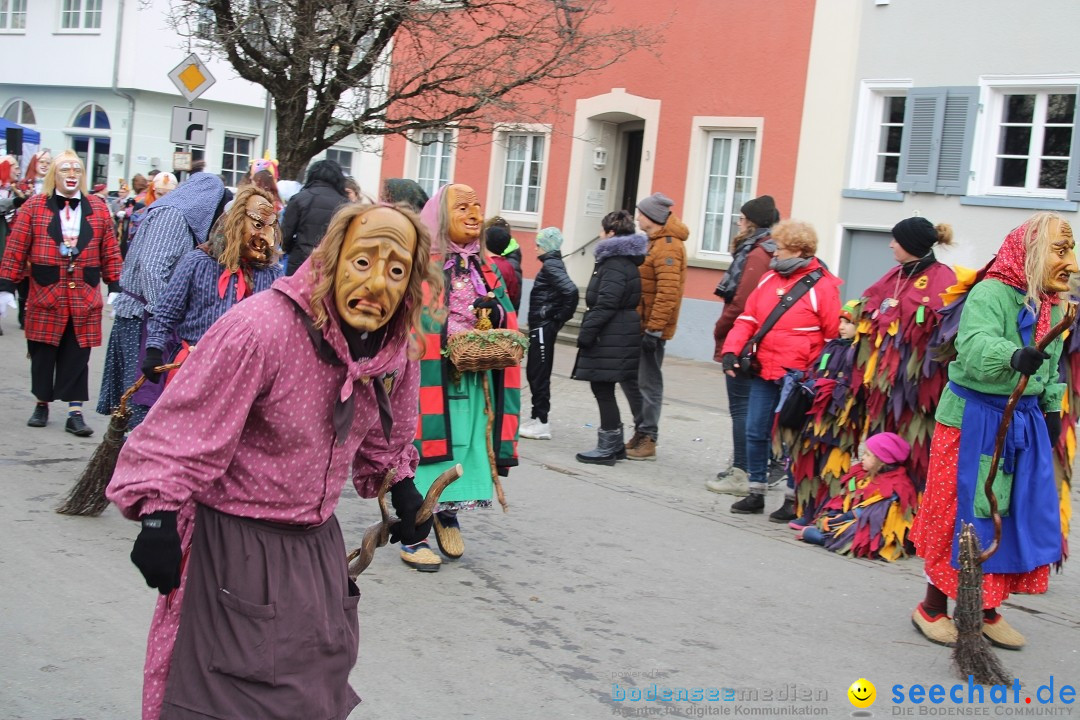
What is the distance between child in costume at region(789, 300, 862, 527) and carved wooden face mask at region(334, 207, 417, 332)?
454 cm

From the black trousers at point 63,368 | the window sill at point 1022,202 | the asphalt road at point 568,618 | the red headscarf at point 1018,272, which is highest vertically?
the window sill at point 1022,202

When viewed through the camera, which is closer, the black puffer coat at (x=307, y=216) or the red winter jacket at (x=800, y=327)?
the red winter jacket at (x=800, y=327)

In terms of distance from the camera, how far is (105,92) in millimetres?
31766

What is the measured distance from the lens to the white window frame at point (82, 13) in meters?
31.6

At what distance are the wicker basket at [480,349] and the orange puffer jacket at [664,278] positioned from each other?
3695mm

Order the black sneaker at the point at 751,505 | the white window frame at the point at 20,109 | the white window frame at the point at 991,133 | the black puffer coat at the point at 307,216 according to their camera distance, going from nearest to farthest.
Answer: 1. the black sneaker at the point at 751,505
2. the black puffer coat at the point at 307,216
3. the white window frame at the point at 991,133
4. the white window frame at the point at 20,109

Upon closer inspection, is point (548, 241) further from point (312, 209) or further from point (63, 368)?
point (63, 368)

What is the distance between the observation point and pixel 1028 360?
15.1ft

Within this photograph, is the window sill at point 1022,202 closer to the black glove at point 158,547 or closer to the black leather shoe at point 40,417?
the black leather shoe at point 40,417

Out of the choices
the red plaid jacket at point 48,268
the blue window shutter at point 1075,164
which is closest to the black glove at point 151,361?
the red plaid jacket at point 48,268

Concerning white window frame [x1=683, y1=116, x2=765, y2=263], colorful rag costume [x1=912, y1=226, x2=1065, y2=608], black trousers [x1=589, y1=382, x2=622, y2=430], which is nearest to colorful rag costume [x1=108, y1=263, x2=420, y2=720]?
colorful rag costume [x1=912, y1=226, x2=1065, y2=608]

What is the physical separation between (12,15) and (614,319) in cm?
3122

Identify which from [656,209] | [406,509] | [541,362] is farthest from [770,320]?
[406,509]

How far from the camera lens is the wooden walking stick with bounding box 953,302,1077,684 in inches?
187
